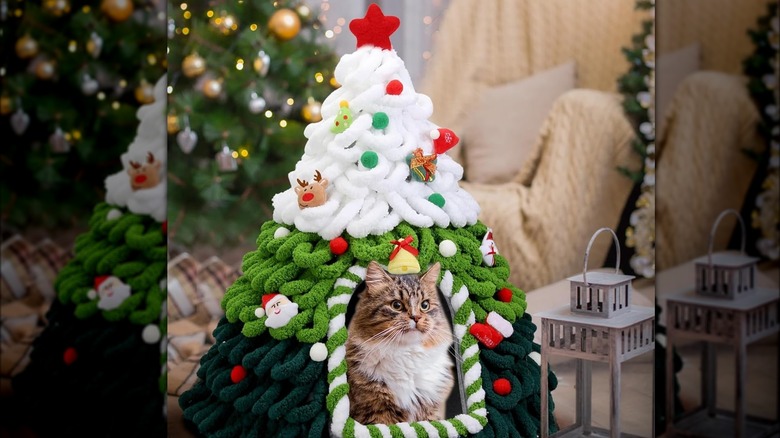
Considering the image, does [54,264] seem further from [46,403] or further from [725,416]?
[725,416]

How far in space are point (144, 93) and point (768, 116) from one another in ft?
5.77

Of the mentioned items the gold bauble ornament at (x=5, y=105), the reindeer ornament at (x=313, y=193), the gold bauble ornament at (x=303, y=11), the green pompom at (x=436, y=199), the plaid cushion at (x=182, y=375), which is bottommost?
the plaid cushion at (x=182, y=375)

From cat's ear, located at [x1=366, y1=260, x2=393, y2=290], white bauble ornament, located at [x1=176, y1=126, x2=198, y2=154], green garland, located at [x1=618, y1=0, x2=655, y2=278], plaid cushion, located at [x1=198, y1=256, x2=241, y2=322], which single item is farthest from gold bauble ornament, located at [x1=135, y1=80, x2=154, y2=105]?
green garland, located at [x1=618, y1=0, x2=655, y2=278]

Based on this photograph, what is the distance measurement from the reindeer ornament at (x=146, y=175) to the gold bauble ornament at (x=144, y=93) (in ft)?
0.73

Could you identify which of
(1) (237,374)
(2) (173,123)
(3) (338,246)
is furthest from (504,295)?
(2) (173,123)

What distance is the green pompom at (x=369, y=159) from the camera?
2090mm

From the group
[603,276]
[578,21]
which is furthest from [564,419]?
[578,21]

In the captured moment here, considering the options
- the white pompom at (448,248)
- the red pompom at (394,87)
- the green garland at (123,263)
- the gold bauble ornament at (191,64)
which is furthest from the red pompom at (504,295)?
the gold bauble ornament at (191,64)

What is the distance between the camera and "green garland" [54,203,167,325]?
2.45m

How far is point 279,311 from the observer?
2.06 m

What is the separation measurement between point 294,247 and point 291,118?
118 centimetres

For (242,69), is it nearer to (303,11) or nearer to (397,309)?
(303,11)

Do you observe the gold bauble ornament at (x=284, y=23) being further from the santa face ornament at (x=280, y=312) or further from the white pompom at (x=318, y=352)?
the white pompom at (x=318, y=352)

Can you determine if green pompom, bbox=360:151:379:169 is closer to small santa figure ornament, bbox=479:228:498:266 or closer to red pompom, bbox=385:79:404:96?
red pompom, bbox=385:79:404:96
